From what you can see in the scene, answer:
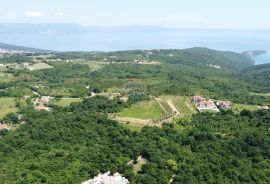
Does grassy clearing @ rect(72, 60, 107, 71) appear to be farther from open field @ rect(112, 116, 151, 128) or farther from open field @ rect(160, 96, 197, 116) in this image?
open field @ rect(112, 116, 151, 128)

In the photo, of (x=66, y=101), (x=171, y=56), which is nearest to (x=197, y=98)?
Result: (x=66, y=101)

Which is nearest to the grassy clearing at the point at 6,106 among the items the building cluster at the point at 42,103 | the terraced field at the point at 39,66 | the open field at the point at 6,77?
the building cluster at the point at 42,103

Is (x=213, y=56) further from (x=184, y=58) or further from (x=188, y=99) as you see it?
(x=188, y=99)

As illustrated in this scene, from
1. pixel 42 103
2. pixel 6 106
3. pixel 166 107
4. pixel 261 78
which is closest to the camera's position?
pixel 166 107

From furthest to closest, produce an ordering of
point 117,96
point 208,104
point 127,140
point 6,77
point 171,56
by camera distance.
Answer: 1. point 171,56
2. point 6,77
3. point 117,96
4. point 208,104
5. point 127,140

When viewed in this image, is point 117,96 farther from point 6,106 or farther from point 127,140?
point 127,140

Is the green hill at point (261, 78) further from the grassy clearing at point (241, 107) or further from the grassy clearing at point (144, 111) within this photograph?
the grassy clearing at point (144, 111)
